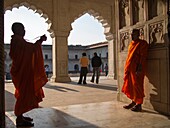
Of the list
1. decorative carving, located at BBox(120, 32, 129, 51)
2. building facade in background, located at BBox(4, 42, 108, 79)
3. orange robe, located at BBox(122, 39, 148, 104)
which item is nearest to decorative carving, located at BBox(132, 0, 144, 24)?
decorative carving, located at BBox(120, 32, 129, 51)

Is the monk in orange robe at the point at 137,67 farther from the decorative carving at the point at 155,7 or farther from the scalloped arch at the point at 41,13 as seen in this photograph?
the scalloped arch at the point at 41,13

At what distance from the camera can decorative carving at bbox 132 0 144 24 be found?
4723mm

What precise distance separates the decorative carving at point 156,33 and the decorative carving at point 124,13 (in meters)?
0.85

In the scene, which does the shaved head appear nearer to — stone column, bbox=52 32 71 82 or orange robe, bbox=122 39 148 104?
orange robe, bbox=122 39 148 104

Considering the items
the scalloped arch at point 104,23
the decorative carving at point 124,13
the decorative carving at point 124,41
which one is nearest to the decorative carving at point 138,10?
the decorative carving at point 124,13

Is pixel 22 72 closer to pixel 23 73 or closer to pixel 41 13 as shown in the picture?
pixel 23 73

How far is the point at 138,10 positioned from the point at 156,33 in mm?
798

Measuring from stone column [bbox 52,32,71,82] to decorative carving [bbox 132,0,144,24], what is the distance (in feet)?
24.3

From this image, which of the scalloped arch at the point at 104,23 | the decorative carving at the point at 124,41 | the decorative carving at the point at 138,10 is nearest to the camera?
the decorative carving at the point at 138,10

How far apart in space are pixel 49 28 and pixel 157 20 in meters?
8.50

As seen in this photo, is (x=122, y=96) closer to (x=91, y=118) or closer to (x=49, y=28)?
(x=91, y=118)

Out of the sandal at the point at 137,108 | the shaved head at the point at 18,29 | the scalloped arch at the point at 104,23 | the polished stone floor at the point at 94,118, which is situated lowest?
the polished stone floor at the point at 94,118

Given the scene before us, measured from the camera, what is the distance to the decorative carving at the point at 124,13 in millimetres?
5199

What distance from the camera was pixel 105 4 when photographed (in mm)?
13617
